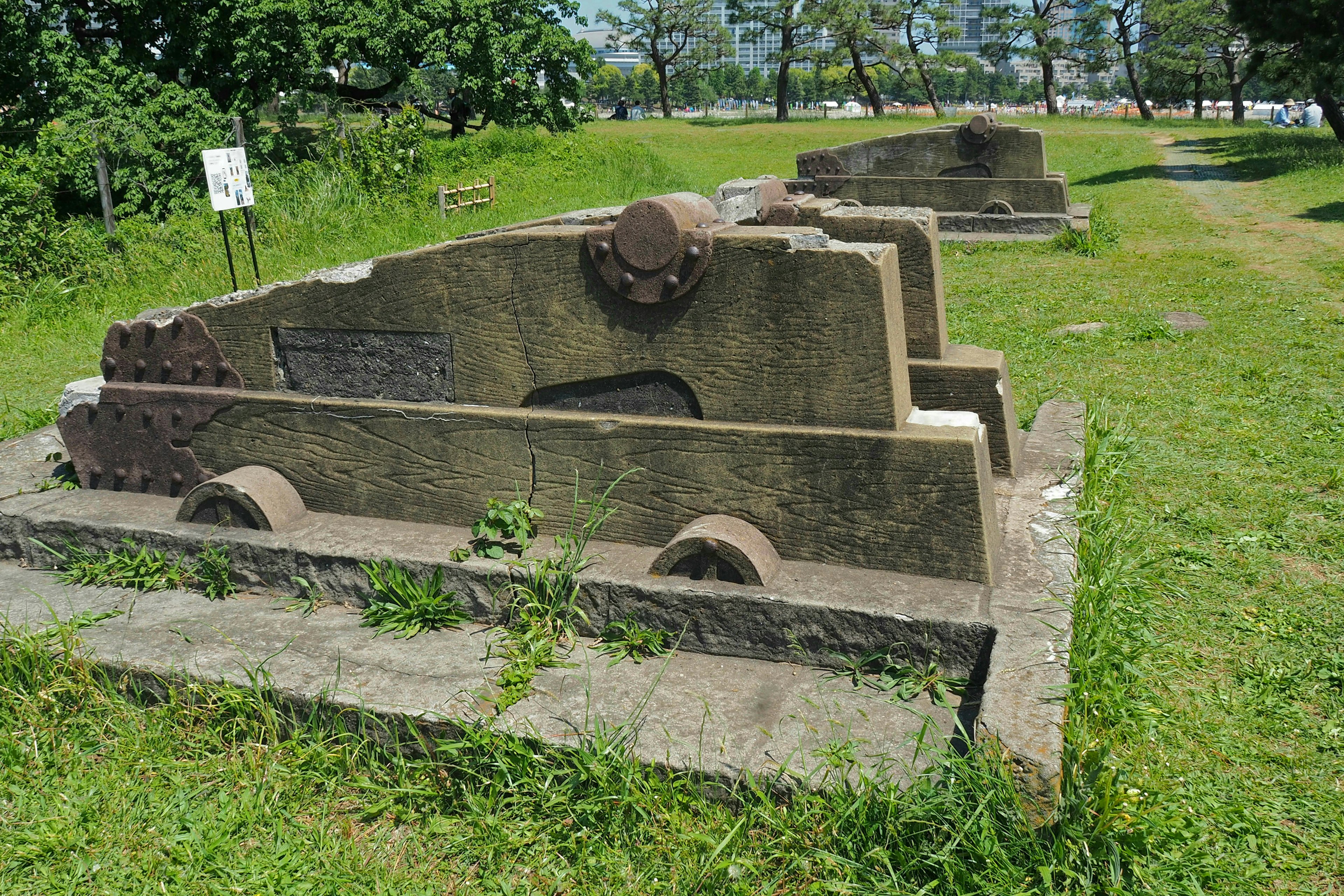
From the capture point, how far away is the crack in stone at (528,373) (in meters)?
3.16

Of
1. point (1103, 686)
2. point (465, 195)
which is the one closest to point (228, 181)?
point (1103, 686)

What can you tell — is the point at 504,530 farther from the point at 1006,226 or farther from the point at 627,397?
the point at 1006,226

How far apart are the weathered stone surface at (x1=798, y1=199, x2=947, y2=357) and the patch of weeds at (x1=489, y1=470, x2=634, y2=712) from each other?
1332mm

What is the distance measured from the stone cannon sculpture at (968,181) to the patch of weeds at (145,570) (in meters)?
9.03

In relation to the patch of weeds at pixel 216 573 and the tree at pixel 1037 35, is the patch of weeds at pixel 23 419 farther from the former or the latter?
the tree at pixel 1037 35

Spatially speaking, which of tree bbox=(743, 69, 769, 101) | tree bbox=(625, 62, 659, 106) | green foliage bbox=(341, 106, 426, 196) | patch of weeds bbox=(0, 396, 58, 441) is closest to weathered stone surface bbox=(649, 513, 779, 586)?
patch of weeds bbox=(0, 396, 58, 441)

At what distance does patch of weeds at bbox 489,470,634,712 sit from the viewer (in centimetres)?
292

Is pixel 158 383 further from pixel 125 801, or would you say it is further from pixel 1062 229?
pixel 1062 229

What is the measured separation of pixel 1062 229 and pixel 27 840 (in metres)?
11.1

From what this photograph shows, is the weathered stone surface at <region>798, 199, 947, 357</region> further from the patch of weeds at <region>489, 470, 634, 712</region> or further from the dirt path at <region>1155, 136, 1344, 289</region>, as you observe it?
the dirt path at <region>1155, 136, 1344, 289</region>

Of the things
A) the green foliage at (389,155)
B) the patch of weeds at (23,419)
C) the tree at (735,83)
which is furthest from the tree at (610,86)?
the patch of weeds at (23,419)

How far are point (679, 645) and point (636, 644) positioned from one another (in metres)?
0.13

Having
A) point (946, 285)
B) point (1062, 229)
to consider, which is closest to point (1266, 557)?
point (946, 285)

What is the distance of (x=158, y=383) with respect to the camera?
3.76 m
